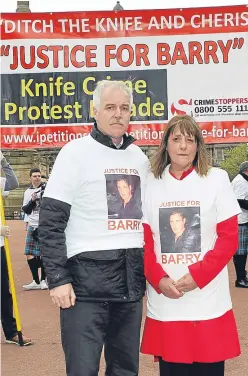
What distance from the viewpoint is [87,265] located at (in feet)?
10.4

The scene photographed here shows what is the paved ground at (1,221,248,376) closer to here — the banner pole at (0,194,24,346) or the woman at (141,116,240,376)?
the banner pole at (0,194,24,346)

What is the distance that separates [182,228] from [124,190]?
38 centimetres

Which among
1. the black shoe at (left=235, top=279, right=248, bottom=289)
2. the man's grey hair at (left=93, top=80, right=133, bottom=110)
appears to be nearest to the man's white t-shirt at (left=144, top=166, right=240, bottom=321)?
the man's grey hair at (left=93, top=80, right=133, bottom=110)

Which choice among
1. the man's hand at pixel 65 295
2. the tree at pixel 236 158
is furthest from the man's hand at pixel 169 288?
the tree at pixel 236 158

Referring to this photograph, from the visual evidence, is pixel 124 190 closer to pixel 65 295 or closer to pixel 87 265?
pixel 87 265

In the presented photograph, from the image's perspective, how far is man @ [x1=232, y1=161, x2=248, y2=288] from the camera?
339 inches

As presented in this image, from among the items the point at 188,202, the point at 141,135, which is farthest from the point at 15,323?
the point at 188,202

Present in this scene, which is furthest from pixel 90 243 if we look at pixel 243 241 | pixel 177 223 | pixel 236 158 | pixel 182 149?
pixel 236 158

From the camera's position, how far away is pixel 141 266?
3.30 meters

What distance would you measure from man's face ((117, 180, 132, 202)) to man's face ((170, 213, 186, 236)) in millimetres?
263

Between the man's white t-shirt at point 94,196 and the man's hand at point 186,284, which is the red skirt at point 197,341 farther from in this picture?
the man's white t-shirt at point 94,196

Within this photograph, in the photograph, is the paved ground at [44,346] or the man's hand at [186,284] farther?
the paved ground at [44,346]

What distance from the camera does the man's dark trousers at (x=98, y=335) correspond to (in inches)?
125

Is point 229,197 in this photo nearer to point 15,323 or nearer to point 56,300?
point 56,300
